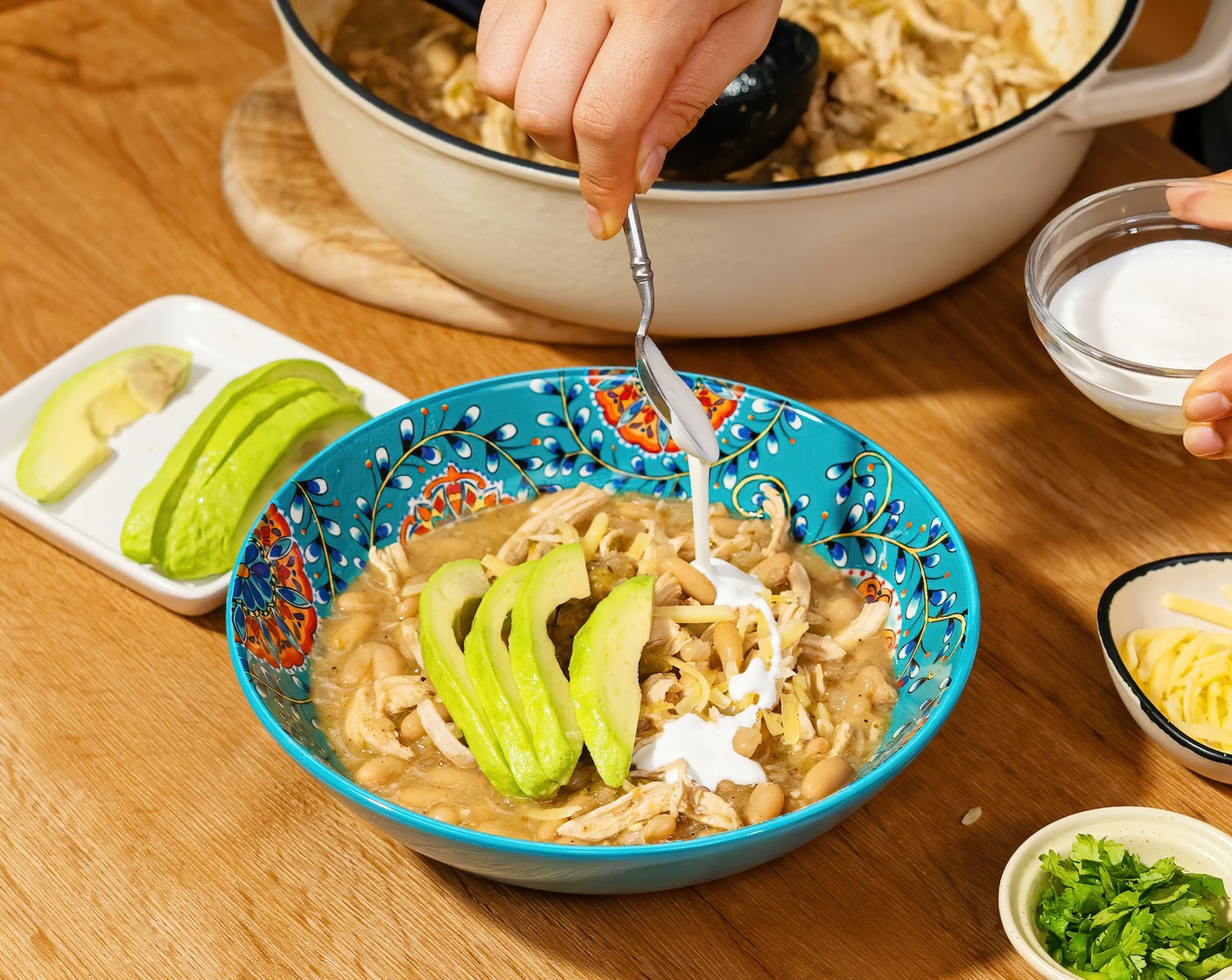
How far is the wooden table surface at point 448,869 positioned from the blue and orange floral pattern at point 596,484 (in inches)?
6.9

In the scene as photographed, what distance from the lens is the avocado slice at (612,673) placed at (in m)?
1.34

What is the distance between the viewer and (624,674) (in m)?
1.40

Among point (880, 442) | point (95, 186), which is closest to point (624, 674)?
point (880, 442)

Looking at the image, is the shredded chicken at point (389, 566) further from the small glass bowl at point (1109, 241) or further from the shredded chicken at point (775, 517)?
the small glass bowl at point (1109, 241)

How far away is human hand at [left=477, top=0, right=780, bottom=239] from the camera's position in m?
1.37

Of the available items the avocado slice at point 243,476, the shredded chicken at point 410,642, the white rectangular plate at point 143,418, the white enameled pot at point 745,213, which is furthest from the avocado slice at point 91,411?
the shredded chicken at point 410,642

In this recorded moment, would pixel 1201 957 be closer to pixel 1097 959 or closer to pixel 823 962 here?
pixel 1097 959

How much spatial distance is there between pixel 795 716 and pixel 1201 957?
1.54ft

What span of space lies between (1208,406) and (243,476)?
4.05 feet

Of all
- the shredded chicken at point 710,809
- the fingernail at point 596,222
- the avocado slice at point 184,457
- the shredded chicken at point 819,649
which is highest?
the fingernail at point 596,222

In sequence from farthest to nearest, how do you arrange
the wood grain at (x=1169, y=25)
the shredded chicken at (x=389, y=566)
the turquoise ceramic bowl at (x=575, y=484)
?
the wood grain at (x=1169, y=25)
the shredded chicken at (x=389, y=566)
the turquoise ceramic bowl at (x=575, y=484)

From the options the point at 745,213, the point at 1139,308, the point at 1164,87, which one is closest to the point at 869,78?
the point at 1164,87

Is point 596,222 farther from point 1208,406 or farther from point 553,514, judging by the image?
point 1208,406

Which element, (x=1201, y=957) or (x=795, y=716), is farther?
(x=795, y=716)
